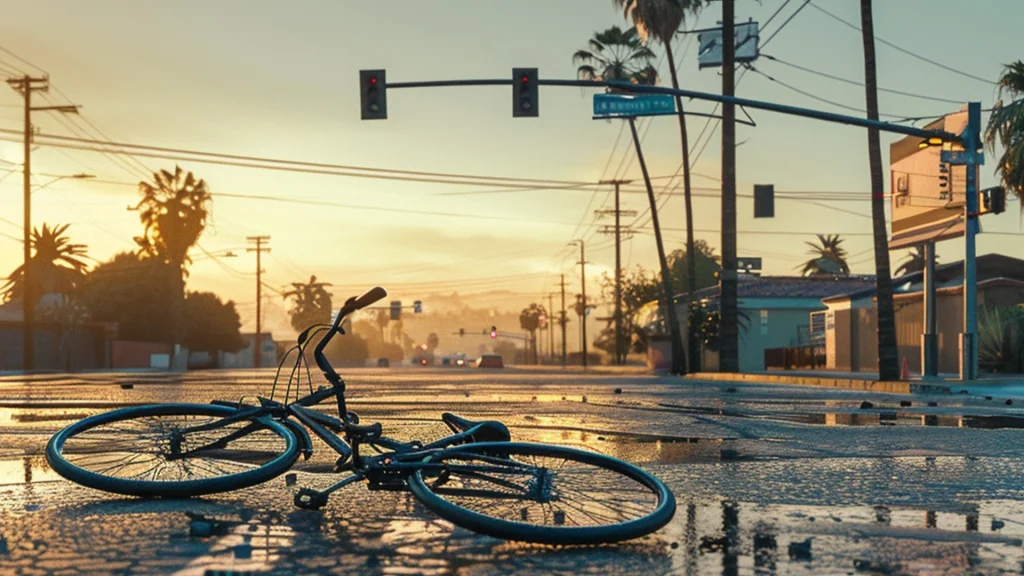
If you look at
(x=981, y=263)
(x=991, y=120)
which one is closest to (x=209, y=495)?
(x=991, y=120)

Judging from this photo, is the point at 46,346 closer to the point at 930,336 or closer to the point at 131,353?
the point at 131,353

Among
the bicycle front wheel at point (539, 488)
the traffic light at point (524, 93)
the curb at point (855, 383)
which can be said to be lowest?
the curb at point (855, 383)

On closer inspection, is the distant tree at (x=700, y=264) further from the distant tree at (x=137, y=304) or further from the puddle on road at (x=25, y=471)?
the puddle on road at (x=25, y=471)

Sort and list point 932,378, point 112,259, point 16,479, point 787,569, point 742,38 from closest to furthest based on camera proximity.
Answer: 1. point 787,569
2. point 16,479
3. point 932,378
4. point 742,38
5. point 112,259

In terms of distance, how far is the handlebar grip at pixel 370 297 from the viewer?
570cm

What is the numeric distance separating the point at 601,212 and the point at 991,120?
188 ft

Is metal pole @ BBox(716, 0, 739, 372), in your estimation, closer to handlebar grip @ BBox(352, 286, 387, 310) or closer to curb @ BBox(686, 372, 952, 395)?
curb @ BBox(686, 372, 952, 395)

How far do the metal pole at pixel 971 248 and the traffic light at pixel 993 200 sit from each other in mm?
365

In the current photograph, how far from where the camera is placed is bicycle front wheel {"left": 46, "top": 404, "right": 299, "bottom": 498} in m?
5.96

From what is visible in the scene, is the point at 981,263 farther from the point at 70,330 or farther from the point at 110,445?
the point at 70,330

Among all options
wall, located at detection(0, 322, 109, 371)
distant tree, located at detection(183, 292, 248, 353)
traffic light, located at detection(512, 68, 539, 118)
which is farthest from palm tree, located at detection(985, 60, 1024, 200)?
distant tree, located at detection(183, 292, 248, 353)

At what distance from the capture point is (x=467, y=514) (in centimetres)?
479

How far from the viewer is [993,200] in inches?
1025

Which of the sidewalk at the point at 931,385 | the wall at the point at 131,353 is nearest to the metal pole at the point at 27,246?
the wall at the point at 131,353
